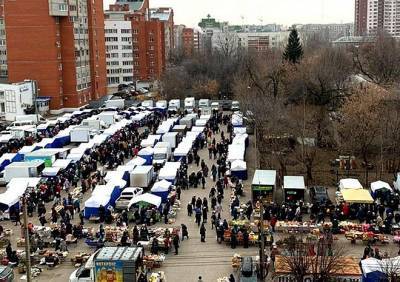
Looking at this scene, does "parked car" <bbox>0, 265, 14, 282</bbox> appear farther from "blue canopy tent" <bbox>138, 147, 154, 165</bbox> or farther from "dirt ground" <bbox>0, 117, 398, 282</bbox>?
"blue canopy tent" <bbox>138, 147, 154, 165</bbox>

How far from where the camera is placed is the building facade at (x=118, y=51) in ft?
258

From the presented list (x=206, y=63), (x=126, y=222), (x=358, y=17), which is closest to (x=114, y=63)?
(x=206, y=63)

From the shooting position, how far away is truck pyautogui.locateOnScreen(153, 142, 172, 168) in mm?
30006

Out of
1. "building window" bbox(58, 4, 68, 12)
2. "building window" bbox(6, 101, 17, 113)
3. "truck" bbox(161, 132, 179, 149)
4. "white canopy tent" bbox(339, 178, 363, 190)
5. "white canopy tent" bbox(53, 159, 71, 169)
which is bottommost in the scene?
"white canopy tent" bbox(339, 178, 363, 190)

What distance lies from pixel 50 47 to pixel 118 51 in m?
28.8

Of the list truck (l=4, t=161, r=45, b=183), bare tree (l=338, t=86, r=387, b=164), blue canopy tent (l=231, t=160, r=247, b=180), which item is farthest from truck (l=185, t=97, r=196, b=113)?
truck (l=4, t=161, r=45, b=183)

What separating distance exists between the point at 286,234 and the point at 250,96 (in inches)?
709

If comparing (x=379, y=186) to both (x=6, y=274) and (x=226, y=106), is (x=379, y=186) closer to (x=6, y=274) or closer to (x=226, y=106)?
(x=6, y=274)

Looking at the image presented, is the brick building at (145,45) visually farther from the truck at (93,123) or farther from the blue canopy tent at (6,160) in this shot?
the blue canopy tent at (6,160)

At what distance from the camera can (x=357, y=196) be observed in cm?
2219

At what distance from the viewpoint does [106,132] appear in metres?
36.8

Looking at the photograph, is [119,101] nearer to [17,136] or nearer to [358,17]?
[17,136]

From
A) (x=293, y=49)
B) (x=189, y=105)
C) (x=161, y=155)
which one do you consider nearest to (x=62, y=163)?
(x=161, y=155)

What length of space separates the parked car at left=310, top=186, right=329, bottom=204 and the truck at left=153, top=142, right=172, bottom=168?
355 inches
